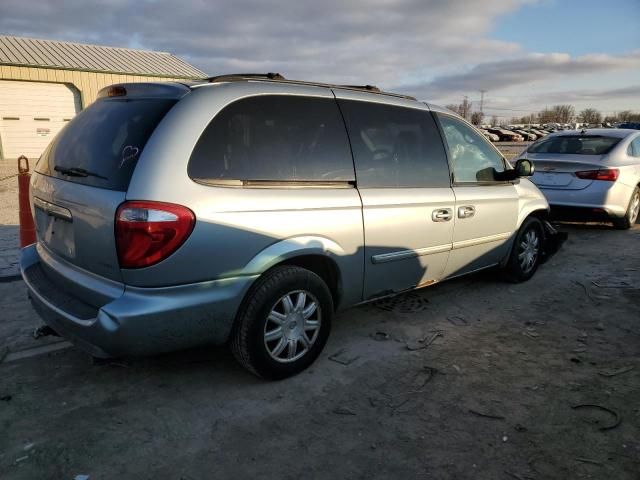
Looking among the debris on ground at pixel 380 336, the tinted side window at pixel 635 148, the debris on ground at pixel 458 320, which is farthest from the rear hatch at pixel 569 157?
the debris on ground at pixel 380 336

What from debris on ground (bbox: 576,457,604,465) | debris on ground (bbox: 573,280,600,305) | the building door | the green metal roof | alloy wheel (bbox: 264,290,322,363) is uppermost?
the green metal roof

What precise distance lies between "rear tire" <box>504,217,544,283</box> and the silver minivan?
148 cm

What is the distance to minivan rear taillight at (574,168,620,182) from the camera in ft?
23.4

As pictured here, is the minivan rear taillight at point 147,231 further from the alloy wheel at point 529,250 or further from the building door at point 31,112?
the building door at point 31,112

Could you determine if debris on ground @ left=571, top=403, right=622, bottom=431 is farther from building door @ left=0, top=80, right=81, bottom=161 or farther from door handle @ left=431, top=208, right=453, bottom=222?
building door @ left=0, top=80, right=81, bottom=161

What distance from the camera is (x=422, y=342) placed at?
145 inches

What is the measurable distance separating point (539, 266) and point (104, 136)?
5.06m

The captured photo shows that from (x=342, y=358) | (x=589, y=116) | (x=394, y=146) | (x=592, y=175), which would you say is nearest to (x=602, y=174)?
(x=592, y=175)

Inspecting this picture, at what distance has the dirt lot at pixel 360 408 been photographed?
231cm

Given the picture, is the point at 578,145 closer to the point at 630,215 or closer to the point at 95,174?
the point at 630,215

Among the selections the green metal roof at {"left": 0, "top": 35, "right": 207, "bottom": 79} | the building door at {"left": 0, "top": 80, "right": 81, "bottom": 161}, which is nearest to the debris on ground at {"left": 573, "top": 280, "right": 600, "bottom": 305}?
the building door at {"left": 0, "top": 80, "right": 81, "bottom": 161}

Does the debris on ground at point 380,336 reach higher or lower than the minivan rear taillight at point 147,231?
lower

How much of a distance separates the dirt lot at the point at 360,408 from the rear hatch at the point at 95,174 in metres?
0.85

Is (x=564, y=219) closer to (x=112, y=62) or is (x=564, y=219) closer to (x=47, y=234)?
(x=47, y=234)
